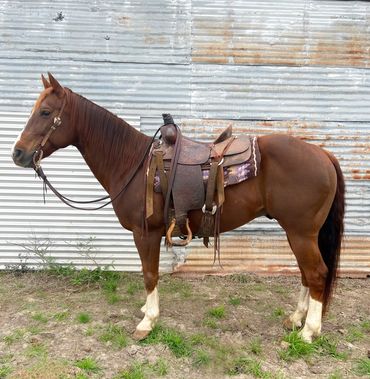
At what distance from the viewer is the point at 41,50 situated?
4.34 metres

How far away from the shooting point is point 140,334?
10.4ft

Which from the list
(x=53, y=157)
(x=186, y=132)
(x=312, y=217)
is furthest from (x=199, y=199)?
(x=53, y=157)

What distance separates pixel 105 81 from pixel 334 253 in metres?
3.21

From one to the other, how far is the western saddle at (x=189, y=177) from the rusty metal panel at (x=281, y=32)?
1793mm

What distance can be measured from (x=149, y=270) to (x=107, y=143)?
3.89 feet

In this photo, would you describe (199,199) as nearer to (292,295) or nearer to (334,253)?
(334,253)

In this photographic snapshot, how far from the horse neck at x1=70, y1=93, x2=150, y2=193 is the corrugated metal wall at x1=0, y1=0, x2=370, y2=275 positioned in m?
1.27

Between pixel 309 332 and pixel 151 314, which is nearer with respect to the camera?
pixel 309 332

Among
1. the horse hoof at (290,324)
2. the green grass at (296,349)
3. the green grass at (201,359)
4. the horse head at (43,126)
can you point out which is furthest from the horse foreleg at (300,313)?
the horse head at (43,126)

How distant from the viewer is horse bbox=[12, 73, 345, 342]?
299cm

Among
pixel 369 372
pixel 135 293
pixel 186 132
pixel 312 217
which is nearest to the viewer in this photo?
pixel 369 372

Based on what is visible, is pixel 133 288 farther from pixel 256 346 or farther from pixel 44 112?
pixel 44 112

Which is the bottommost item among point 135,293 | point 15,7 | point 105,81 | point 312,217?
point 135,293

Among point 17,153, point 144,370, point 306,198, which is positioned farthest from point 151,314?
point 17,153
